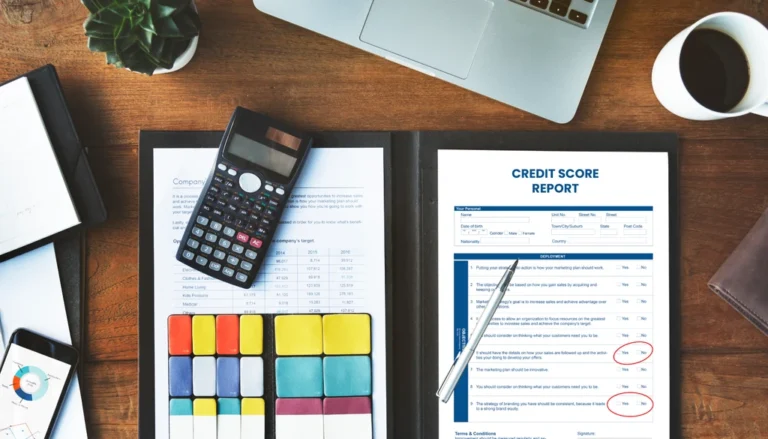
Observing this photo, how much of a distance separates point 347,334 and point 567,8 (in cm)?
36

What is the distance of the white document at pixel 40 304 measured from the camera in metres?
0.57

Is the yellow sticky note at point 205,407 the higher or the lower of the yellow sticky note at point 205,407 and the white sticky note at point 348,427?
the higher

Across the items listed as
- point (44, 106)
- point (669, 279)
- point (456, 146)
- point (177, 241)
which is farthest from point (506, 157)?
point (44, 106)

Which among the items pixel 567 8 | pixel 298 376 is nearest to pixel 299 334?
pixel 298 376

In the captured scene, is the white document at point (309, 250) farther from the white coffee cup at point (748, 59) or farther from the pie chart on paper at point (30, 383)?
the white coffee cup at point (748, 59)

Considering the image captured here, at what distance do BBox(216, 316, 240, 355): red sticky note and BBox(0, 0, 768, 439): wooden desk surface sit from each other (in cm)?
8

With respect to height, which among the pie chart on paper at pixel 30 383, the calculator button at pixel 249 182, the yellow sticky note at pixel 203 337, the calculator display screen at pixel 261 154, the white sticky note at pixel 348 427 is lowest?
the white sticky note at pixel 348 427

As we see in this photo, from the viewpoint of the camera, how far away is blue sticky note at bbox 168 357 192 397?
1.85 feet

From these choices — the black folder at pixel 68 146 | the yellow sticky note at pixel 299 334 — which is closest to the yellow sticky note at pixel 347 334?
the yellow sticky note at pixel 299 334

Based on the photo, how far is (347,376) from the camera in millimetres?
565

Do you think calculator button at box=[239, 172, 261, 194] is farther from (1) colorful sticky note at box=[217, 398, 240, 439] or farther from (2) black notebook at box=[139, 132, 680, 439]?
(1) colorful sticky note at box=[217, 398, 240, 439]

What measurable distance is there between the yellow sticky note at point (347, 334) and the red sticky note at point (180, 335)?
0.13 metres

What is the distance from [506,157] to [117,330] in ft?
1.34

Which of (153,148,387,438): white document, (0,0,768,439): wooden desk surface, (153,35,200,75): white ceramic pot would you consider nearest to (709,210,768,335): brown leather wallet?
(0,0,768,439): wooden desk surface
